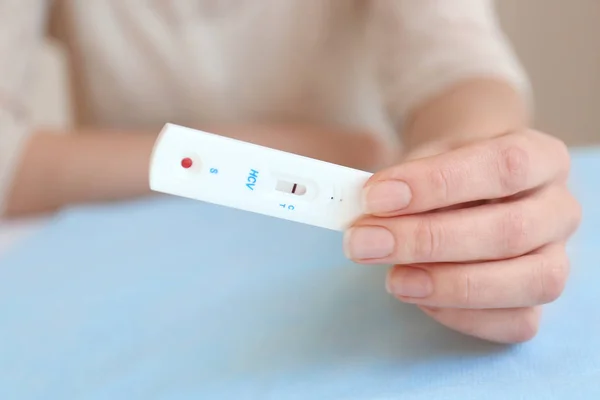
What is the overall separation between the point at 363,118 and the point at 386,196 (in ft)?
1.69

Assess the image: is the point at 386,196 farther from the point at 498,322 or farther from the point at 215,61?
the point at 215,61

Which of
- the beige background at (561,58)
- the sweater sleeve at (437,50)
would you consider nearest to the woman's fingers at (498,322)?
the sweater sleeve at (437,50)

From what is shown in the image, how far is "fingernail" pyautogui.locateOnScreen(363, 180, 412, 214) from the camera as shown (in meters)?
0.29

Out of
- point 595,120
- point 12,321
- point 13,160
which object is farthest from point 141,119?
point 595,120

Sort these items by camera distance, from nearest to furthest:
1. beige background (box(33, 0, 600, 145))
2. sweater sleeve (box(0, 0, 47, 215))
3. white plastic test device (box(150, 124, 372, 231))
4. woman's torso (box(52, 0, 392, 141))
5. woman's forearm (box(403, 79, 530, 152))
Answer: white plastic test device (box(150, 124, 372, 231)) < woman's forearm (box(403, 79, 530, 152)) < sweater sleeve (box(0, 0, 47, 215)) < woman's torso (box(52, 0, 392, 141)) < beige background (box(33, 0, 600, 145))

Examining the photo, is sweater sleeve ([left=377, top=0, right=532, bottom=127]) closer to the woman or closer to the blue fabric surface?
the woman

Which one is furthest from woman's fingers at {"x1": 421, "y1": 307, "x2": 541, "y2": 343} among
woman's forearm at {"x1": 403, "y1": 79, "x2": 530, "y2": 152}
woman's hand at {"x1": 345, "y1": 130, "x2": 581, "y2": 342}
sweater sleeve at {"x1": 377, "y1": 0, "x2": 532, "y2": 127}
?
sweater sleeve at {"x1": 377, "y1": 0, "x2": 532, "y2": 127}

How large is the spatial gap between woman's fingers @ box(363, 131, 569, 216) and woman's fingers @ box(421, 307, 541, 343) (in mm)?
57

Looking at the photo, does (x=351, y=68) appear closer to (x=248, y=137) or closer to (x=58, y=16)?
(x=248, y=137)

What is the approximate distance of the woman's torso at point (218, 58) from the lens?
68cm

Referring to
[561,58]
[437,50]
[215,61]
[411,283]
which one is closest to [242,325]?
[411,283]

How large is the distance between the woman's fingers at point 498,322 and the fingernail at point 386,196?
66 mm

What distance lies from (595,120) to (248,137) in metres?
0.72

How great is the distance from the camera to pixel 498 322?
0.32m
